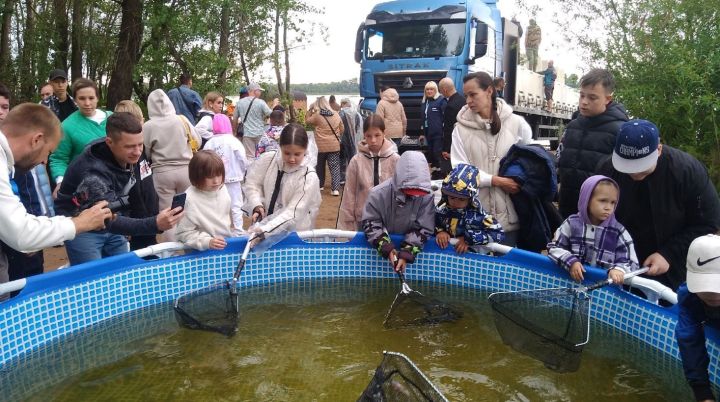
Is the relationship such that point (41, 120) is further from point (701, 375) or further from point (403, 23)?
point (403, 23)

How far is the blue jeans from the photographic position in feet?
13.1

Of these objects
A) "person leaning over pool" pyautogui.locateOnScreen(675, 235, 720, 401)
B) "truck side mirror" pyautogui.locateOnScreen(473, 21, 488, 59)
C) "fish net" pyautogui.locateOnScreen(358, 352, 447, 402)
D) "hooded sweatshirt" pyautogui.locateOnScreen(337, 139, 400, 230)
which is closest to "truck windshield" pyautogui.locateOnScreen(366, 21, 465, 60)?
"truck side mirror" pyautogui.locateOnScreen(473, 21, 488, 59)

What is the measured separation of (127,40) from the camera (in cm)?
1212

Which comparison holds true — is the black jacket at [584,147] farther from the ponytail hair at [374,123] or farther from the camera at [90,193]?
the camera at [90,193]

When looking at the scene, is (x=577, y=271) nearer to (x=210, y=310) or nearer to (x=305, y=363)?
(x=305, y=363)

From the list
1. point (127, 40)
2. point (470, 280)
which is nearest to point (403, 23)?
point (127, 40)

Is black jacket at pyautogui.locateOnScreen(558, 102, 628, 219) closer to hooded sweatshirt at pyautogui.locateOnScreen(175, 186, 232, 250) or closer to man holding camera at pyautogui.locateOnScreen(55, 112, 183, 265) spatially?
hooded sweatshirt at pyautogui.locateOnScreen(175, 186, 232, 250)

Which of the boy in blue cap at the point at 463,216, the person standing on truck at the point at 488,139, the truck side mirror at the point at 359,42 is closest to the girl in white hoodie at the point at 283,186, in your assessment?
the boy in blue cap at the point at 463,216

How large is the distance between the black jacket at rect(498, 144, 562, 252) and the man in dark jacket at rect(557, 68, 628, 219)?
15 cm

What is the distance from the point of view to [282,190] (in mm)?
4648

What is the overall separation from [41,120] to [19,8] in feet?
75.0

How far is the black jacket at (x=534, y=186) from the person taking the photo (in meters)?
4.14

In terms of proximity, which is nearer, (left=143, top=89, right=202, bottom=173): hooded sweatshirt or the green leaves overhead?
(left=143, top=89, right=202, bottom=173): hooded sweatshirt

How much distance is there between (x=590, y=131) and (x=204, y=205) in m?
2.82
